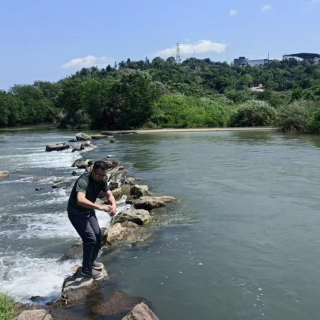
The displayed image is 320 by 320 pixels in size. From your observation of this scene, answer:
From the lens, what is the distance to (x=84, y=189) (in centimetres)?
723

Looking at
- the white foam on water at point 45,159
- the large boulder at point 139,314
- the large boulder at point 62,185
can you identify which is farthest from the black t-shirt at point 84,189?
the white foam on water at point 45,159

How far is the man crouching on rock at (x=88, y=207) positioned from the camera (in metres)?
7.15

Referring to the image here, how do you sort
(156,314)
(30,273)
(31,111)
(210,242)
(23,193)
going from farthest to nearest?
(31,111) → (23,193) → (210,242) → (30,273) → (156,314)

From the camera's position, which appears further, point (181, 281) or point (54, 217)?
→ point (54, 217)

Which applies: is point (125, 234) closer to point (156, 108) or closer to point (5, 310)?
point (5, 310)

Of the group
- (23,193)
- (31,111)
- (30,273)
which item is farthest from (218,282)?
(31,111)

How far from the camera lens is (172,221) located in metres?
12.3

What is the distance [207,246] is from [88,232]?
3660 millimetres

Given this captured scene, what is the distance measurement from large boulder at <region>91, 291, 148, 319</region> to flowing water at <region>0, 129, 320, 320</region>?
28 centimetres

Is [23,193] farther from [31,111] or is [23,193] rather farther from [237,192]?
[31,111]

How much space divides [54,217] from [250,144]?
22.8 m

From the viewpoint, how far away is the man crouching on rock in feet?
23.5

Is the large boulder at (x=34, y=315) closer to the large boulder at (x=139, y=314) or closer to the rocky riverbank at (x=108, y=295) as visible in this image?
the rocky riverbank at (x=108, y=295)

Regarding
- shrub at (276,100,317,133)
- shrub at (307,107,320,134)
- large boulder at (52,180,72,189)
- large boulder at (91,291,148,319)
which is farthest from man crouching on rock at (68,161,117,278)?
shrub at (276,100,317,133)
